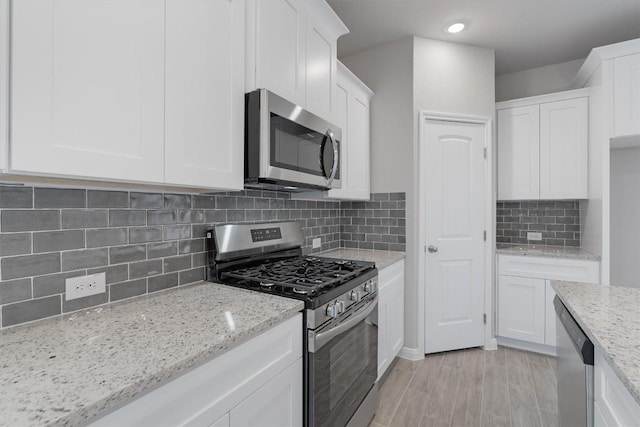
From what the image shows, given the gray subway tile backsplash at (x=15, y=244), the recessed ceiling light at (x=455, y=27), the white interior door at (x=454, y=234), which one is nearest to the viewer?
the gray subway tile backsplash at (x=15, y=244)

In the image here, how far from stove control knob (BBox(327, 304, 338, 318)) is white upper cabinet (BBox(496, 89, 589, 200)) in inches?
99.2

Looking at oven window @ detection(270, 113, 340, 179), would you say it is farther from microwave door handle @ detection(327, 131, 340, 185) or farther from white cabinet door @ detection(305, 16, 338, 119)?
white cabinet door @ detection(305, 16, 338, 119)

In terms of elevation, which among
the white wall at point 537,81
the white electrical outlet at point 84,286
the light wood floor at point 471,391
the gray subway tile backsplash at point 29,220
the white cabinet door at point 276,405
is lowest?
the light wood floor at point 471,391

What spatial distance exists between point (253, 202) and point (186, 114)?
0.84 metres

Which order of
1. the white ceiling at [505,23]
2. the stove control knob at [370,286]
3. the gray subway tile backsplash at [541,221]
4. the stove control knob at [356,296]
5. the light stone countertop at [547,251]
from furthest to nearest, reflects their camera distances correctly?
1. the gray subway tile backsplash at [541,221]
2. the light stone countertop at [547,251]
3. the white ceiling at [505,23]
4. the stove control knob at [370,286]
5. the stove control knob at [356,296]

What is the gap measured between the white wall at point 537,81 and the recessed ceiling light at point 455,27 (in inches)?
48.9

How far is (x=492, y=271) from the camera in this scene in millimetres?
2891

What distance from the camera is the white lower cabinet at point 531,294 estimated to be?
8.87 ft

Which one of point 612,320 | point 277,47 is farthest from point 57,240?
point 612,320

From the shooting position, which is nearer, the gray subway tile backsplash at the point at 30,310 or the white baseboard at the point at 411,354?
the gray subway tile backsplash at the point at 30,310

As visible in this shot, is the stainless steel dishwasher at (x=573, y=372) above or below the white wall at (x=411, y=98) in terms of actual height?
below

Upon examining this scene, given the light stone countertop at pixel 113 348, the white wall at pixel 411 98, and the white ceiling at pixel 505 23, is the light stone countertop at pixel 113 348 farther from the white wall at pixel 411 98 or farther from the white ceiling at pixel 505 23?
the white ceiling at pixel 505 23

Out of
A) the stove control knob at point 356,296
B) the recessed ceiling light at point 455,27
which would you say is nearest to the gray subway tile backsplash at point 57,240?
the stove control knob at point 356,296

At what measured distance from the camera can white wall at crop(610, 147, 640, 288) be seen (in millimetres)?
2809
